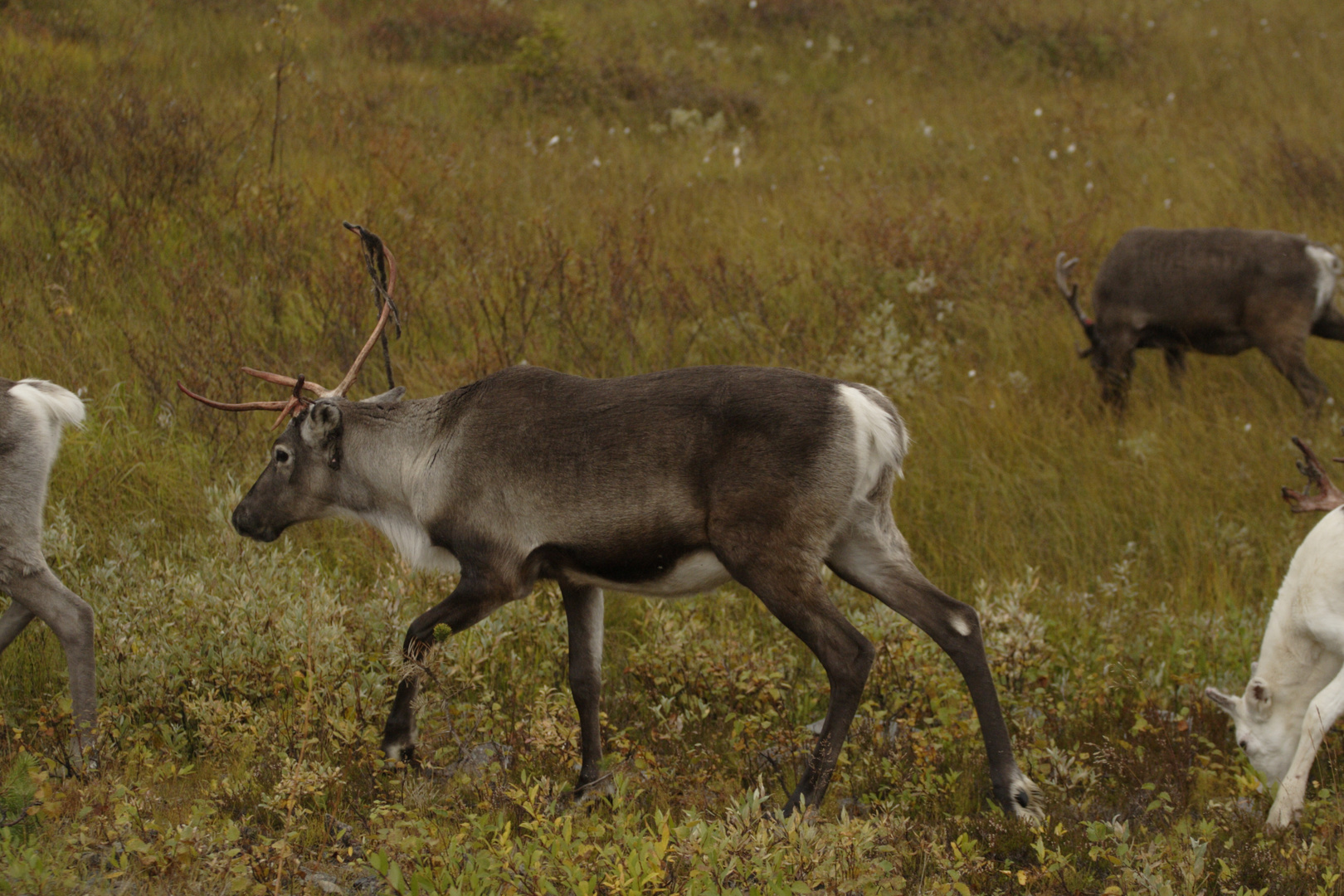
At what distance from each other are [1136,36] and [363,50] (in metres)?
9.59

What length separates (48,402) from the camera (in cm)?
487

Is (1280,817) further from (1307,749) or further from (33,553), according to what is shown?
(33,553)

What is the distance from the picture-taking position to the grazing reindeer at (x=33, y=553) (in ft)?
15.3

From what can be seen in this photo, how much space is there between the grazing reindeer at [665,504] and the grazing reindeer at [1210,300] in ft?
14.6

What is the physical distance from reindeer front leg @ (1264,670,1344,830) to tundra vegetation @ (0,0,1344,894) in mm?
99

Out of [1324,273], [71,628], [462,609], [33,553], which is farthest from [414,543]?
[1324,273]

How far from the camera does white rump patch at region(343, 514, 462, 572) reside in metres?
4.70

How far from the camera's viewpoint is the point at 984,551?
6.74 m

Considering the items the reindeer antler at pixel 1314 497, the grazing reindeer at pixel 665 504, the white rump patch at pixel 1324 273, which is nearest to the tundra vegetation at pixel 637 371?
the grazing reindeer at pixel 665 504

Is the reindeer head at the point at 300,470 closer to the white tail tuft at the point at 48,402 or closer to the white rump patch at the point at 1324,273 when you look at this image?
the white tail tuft at the point at 48,402

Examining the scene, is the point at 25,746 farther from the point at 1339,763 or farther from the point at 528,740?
the point at 1339,763

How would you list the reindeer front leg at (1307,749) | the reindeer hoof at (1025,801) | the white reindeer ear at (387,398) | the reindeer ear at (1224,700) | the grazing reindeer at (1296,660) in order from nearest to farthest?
the reindeer hoof at (1025,801) → the reindeer front leg at (1307,749) → the grazing reindeer at (1296,660) → the reindeer ear at (1224,700) → the white reindeer ear at (387,398)

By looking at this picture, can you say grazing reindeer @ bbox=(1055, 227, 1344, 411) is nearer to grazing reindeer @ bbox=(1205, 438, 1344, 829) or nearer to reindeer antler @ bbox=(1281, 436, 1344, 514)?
reindeer antler @ bbox=(1281, 436, 1344, 514)

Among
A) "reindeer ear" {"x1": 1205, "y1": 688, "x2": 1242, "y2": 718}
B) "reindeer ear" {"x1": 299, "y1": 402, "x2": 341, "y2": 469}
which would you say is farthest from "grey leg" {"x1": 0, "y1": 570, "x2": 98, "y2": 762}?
"reindeer ear" {"x1": 1205, "y1": 688, "x2": 1242, "y2": 718}
